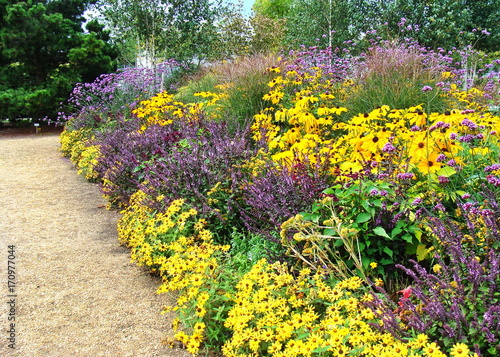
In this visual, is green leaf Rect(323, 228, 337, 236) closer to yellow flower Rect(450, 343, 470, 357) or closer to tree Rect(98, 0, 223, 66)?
yellow flower Rect(450, 343, 470, 357)

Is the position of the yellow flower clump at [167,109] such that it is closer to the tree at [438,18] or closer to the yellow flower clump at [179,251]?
the yellow flower clump at [179,251]

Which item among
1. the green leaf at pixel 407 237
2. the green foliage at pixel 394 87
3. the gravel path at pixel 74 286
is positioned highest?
the green foliage at pixel 394 87

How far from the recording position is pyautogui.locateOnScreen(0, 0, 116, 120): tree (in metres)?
11.1

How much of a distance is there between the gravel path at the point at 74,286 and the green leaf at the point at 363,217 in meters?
1.11

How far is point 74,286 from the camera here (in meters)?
2.92

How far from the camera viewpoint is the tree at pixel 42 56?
36.5 ft

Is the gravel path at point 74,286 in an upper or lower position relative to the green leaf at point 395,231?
lower

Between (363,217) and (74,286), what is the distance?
1973 millimetres

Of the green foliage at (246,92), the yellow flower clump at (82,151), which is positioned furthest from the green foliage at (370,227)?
the yellow flower clump at (82,151)

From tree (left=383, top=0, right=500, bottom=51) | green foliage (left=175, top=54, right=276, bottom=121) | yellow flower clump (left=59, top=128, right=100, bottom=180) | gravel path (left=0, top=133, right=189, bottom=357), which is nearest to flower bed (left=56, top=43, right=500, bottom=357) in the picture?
gravel path (left=0, top=133, right=189, bottom=357)

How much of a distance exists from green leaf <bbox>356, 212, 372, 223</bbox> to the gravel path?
3.64 ft

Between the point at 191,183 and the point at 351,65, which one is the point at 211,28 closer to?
the point at 351,65

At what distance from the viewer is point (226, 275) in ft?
8.09

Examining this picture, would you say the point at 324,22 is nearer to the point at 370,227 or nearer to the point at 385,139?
the point at 385,139
